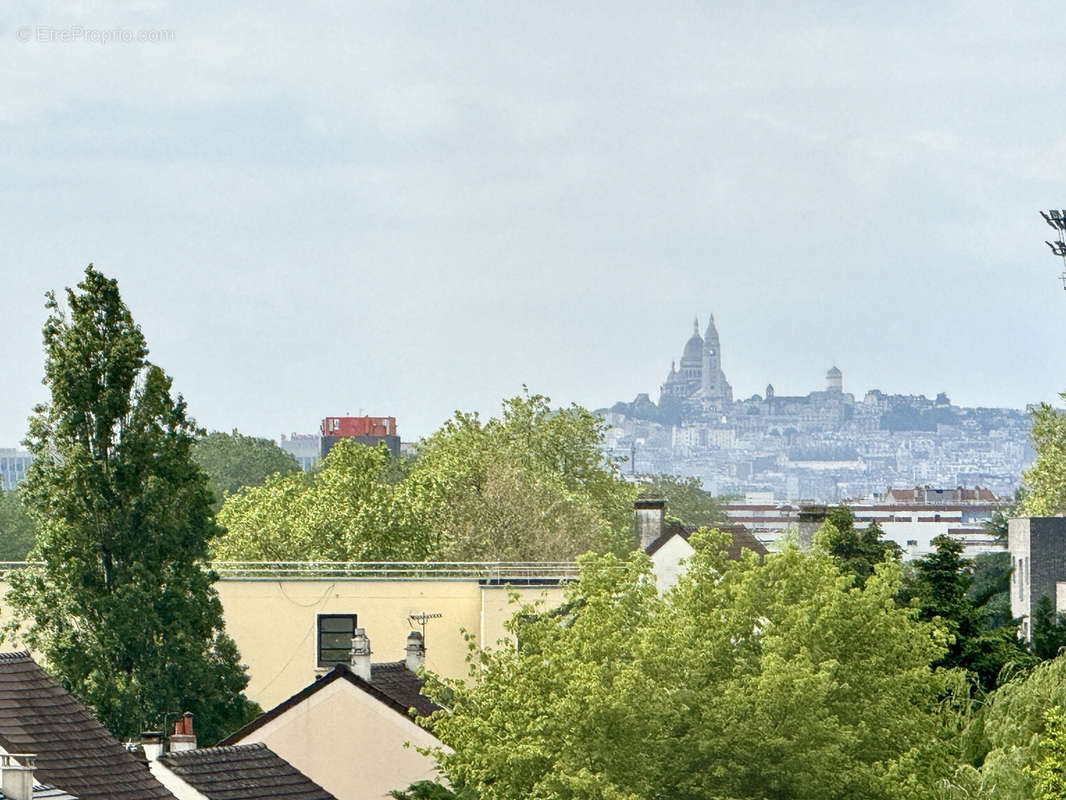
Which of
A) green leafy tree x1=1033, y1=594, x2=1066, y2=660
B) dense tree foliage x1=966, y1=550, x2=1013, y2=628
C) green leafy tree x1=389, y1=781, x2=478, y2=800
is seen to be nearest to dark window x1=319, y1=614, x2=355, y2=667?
dense tree foliage x1=966, y1=550, x2=1013, y2=628

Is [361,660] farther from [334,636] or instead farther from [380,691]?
[334,636]

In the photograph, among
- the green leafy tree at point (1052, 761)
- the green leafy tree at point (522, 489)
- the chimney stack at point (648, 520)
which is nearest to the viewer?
the green leafy tree at point (1052, 761)

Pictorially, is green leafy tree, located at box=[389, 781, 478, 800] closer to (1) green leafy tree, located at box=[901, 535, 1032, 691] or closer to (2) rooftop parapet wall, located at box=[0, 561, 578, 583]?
(1) green leafy tree, located at box=[901, 535, 1032, 691]

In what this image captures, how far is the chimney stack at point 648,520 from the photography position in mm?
64625

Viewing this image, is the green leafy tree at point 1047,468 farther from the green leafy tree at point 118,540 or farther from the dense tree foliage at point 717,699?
the dense tree foliage at point 717,699

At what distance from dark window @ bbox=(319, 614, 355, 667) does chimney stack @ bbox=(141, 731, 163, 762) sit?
1216 inches

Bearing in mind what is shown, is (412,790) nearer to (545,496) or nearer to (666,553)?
(666,553)

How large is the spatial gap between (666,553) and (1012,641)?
1216 centimetres

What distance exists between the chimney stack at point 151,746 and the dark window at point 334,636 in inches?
1216

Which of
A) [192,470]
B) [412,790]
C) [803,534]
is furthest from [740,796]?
[803,534]

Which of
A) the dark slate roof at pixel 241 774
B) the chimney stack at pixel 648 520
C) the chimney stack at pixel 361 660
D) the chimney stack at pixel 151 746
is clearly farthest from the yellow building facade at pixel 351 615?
the chimney stack at pixel 151 746

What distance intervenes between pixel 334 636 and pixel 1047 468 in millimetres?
92826

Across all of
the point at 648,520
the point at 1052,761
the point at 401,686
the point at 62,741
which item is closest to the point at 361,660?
the point at 401,686

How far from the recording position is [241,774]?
36.9m
